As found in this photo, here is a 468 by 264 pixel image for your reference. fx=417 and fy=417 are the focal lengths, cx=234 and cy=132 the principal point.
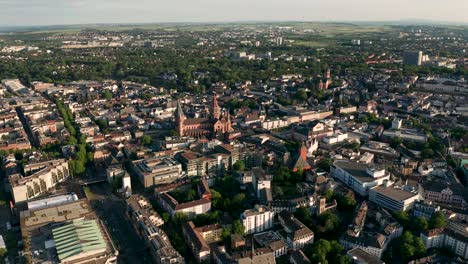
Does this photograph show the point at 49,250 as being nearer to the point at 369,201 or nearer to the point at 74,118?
the point at 369,201

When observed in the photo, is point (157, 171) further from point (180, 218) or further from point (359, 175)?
point (359, 175)

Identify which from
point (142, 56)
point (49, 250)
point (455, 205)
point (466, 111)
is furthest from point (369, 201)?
point (142, 56)

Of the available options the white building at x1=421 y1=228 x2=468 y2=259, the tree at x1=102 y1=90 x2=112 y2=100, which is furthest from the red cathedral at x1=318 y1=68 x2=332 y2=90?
the white building at x1=421 y1=228 x2=468 y2=259

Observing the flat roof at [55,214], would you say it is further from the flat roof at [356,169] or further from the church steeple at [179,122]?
the flat roof at [356,169]

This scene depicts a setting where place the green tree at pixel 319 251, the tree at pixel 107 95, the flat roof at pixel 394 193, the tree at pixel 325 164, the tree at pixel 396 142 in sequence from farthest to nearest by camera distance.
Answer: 1. the tree at pixel 107 95
2. the tree at pixel 396 142
3. the tree at pixel 325 164
4. the flat roof at pixel 394 193
5. the green tree at pixel 319 251

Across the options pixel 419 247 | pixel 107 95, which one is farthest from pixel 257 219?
pixel 107 95

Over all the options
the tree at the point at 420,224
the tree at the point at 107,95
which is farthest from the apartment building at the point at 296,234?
the tree at the point at 107,95

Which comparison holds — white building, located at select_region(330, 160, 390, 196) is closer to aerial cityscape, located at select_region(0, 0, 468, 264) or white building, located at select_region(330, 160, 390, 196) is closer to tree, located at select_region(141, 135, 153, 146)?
aerial cityscape, located at select_region(0, 0, 468, 264)

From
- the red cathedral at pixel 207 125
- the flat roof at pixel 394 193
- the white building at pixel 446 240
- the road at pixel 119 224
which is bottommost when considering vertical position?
the road at pixel 119 224
